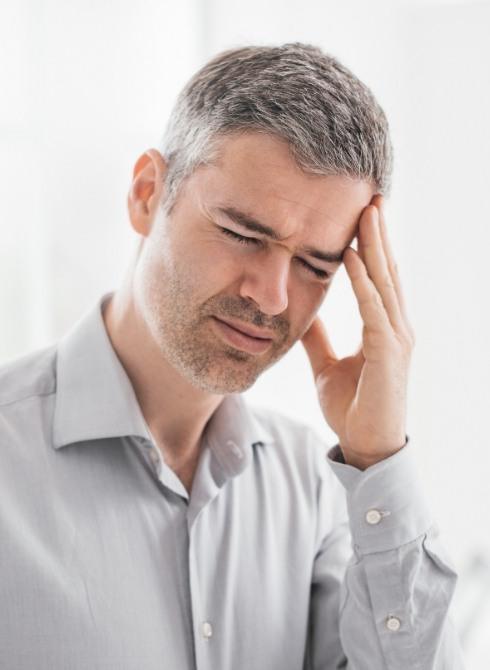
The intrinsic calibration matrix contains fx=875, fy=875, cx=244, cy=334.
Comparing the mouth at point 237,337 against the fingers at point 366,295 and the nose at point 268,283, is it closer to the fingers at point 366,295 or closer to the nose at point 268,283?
the nose at point 268,283

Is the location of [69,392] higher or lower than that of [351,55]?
lower

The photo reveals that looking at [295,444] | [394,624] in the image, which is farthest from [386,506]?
[295,444]

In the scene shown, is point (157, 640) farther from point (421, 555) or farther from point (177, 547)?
point (421, 555)

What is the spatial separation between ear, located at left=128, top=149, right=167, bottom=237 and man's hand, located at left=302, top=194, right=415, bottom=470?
0.34 m

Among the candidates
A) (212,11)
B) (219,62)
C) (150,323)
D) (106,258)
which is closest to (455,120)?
(212,11)

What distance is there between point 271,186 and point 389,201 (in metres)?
1.55

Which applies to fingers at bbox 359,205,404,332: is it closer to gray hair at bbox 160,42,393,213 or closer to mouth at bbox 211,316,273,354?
gray hair at bbox 160,42,393,213

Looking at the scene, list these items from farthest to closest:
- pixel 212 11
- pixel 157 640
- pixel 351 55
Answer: pixel 212 11, pixel 351 55, pixel 157 640

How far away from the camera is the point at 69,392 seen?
55.4 inches

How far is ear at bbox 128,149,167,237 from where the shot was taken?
1498 mm

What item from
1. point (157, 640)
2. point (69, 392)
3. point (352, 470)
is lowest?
point (157, 640)

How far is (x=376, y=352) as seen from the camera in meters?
1.48

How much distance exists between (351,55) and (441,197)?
607mm

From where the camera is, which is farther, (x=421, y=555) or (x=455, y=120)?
(x=455, y=120)
